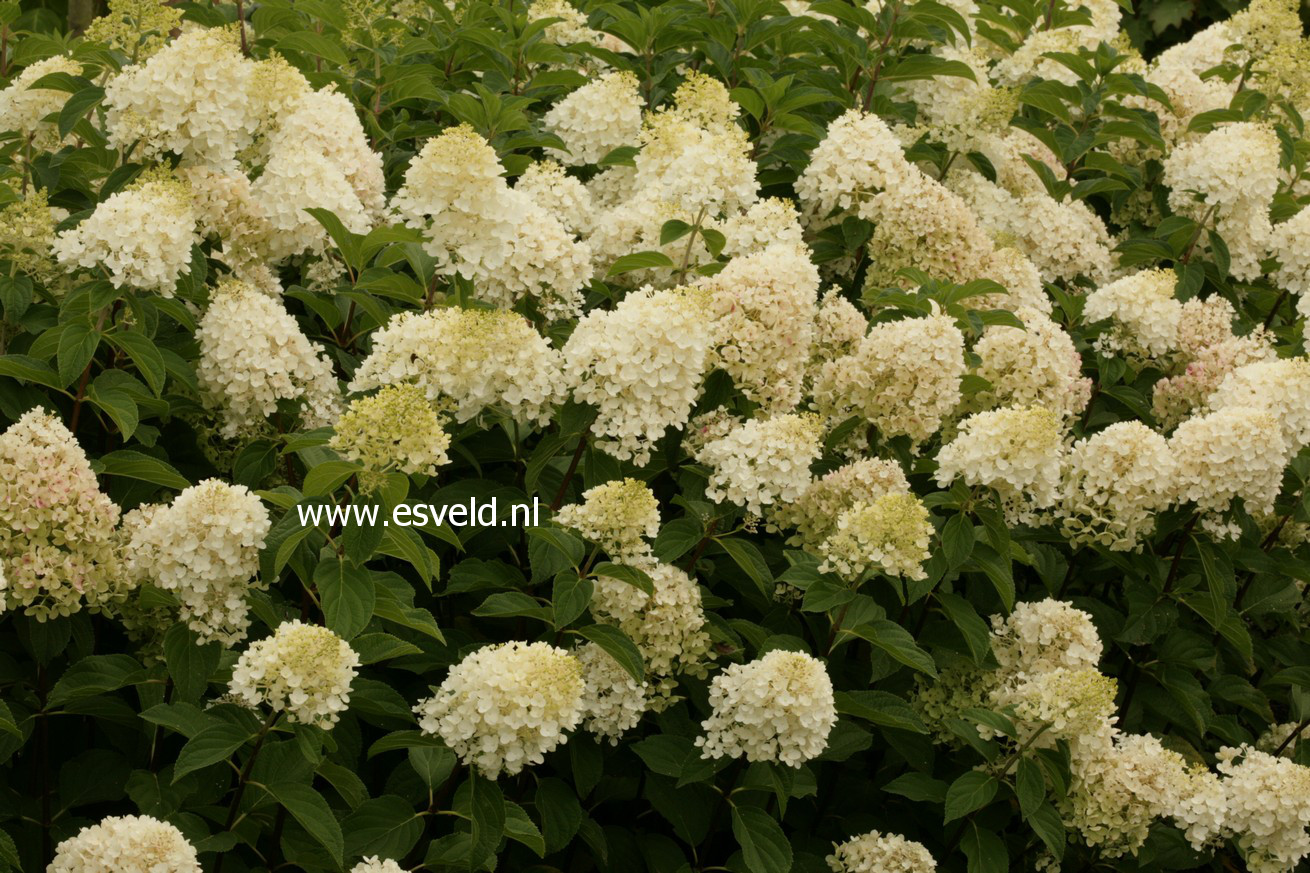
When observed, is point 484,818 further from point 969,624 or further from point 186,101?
point 186,101

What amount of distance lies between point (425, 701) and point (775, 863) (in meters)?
0.90

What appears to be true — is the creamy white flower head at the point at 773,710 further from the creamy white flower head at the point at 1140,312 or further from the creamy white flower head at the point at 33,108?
the creamy white flower head at the point at 33,108

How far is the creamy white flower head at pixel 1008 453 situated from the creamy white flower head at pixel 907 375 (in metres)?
0.15

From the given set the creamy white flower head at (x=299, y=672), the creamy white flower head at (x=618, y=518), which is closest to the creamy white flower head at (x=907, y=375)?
the creamy white flower head at (x=618, y=518)

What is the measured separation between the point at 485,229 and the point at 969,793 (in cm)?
185

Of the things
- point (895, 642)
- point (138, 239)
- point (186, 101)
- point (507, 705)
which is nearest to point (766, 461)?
point (895, 642)

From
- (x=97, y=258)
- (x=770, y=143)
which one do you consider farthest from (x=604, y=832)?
(x=770, y=143)

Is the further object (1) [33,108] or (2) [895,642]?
(1) [33,108]

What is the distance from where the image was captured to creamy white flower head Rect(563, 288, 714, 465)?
3.19 m

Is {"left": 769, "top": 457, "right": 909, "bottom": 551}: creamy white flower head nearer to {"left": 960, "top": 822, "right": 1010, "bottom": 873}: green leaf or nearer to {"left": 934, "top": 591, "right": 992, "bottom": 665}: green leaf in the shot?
{"left": 934, "top": 591, "right": 992, "bottom": 665}: green leaf

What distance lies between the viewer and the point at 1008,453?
3.43m

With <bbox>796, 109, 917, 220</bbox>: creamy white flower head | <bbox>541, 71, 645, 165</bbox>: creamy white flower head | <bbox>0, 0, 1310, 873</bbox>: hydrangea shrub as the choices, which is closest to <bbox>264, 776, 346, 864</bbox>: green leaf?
<bbox>0, 0, 1310, 873</bbox>: hydrangea shrub

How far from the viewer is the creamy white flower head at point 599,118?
443 cm

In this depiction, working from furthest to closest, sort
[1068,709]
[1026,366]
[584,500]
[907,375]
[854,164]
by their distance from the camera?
[854,164] → [1026,366] → [907,375] → [584,500] → [1068,709]
